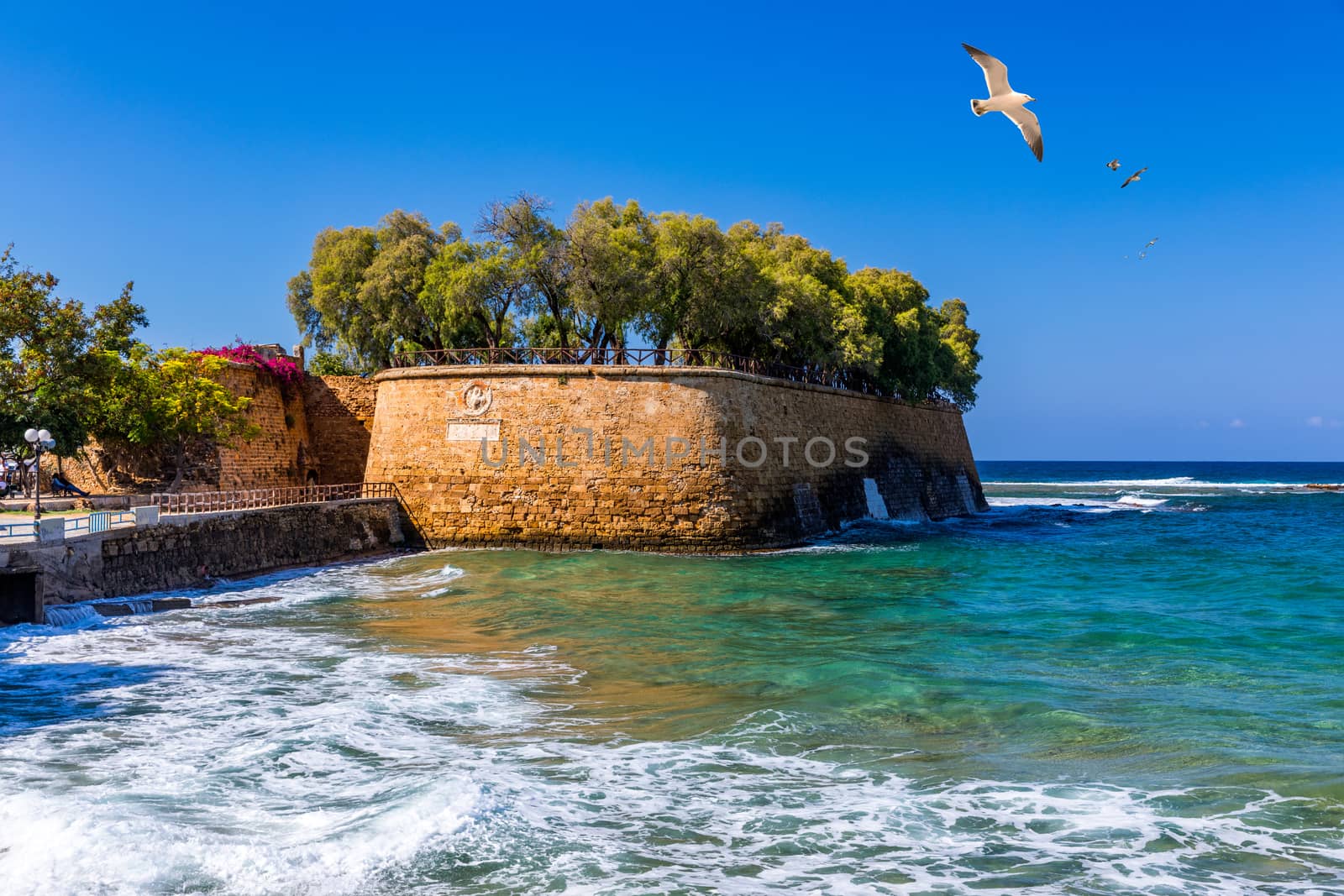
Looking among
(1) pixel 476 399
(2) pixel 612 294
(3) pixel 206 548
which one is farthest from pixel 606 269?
(3) pixel 206 548

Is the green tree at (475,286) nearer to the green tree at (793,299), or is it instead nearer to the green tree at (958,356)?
the green tree at (793,299)

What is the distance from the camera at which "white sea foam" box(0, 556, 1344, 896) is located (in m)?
5.85

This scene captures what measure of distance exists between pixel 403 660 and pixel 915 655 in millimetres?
6372

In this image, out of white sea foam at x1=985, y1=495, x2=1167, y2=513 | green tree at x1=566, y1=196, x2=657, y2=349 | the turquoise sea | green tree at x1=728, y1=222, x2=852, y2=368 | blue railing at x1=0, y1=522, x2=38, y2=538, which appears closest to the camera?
the turquoise sea

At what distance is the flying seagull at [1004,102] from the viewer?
33.1 ft

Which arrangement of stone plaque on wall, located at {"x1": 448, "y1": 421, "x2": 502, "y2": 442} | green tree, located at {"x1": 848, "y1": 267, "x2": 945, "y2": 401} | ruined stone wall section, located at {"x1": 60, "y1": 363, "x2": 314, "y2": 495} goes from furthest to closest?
green tree, located at {"x1": 848, "y1": 267, "x2": 945, "y2": 401} < ruined stone wall section, located at {"x1": 60, "y1": 363, "x2": 314, "y2": 495} < stone plaque on wall, located at {"x1": 448, "y1": 421, "x2": 502, "y2": 442}

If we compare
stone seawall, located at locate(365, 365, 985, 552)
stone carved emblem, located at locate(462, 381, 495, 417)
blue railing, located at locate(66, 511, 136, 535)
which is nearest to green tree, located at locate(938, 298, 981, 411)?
stone seawall, located at locate(365, 365, 985, 552)

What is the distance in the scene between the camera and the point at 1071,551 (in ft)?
87.6

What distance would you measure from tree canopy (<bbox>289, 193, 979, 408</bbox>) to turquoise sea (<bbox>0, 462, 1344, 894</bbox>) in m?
12.3

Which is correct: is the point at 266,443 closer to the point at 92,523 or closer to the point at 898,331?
the point at 92,523

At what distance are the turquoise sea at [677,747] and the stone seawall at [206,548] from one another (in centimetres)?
112

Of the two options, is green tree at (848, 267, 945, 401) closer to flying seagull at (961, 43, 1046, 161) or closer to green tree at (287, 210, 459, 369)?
green tree at (287, 210, 459, 369)

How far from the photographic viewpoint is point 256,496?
21.4 m

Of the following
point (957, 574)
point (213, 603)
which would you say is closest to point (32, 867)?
point (213, 603)
